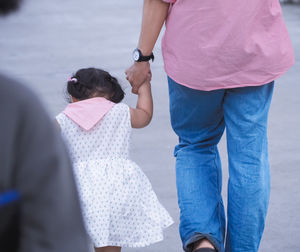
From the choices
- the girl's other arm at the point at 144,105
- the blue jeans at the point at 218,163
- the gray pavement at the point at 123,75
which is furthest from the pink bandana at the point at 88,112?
the gray pavement at the point at 123,75

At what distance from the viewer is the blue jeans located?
2.94 metres

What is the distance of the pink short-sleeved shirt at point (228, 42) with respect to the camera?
277cm

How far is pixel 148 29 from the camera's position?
297 centimetres

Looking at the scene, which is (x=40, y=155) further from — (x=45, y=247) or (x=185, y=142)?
(x=185, y=142)

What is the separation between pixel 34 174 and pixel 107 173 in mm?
1849

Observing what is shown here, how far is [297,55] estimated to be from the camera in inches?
287

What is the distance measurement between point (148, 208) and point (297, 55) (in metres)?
4.55

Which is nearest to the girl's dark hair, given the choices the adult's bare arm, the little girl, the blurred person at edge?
the little girl

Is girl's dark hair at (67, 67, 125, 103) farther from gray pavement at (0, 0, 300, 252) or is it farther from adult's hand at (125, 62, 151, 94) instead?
gray pavement at (0, 0, 300, 252)

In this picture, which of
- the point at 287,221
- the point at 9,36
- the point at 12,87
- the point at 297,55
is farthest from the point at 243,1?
the point at 9,36

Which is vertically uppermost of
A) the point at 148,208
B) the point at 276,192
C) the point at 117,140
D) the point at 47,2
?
the point at 117,140

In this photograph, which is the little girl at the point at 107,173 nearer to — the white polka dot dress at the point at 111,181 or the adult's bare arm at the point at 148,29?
the white polka dot dress at the point at 111,181

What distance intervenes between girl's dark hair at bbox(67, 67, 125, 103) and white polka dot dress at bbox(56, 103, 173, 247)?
4.6 inches

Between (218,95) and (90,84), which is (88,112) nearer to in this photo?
(90,84)
